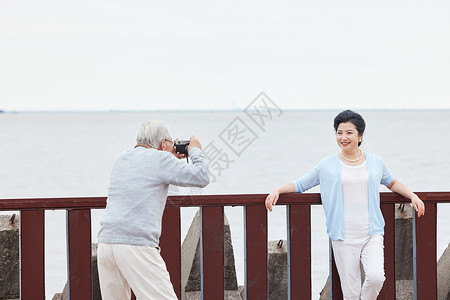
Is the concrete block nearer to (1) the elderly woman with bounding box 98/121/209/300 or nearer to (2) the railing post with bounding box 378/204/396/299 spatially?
(2) the railing post with bounding box 378/204/396/299

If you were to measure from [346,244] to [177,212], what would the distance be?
3.41 ft

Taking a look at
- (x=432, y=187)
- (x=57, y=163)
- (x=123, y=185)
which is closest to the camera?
(x=123, y=185)

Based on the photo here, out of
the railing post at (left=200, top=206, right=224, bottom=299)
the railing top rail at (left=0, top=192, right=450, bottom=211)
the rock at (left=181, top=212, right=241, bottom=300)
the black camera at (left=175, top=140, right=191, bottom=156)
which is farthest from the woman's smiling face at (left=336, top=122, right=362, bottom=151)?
the rock at (left=181, top=212, right=241, bottom=300)

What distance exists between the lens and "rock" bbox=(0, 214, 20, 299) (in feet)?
15.6

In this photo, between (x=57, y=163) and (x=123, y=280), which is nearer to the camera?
(x=123, y=280)

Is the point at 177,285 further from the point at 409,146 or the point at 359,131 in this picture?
the point at 409,146

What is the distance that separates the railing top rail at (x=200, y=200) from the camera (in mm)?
3980

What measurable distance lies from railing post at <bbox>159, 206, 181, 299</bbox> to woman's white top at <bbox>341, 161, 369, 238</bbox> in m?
1.02

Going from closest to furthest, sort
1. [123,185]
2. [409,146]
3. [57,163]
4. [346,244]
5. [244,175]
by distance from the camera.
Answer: [123,185] → [346,244] → [244,175] → [57,163] → [409,146]

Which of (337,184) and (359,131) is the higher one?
(359,131)

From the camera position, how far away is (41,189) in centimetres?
2669

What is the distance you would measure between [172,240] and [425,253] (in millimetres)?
1636

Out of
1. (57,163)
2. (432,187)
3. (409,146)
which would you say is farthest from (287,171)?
(409,146)

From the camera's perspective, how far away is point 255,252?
4.19 m
